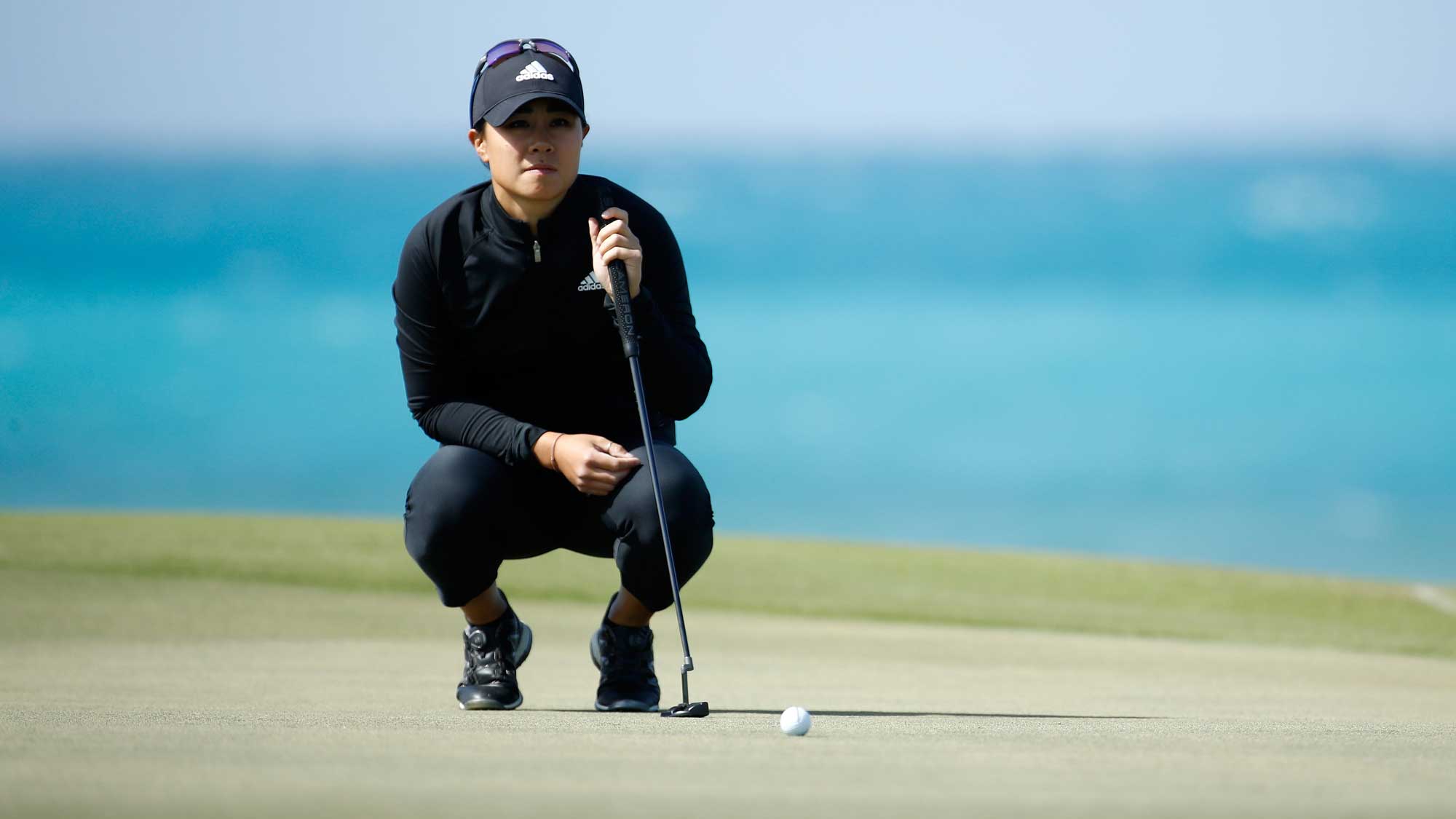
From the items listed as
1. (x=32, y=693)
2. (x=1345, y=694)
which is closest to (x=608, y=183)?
(x=32, y=693)

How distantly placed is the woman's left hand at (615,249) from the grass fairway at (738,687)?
776 mm

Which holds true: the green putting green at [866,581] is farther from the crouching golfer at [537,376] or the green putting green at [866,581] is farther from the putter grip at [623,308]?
the putter grip at [623,308]

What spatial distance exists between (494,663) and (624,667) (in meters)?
0.25

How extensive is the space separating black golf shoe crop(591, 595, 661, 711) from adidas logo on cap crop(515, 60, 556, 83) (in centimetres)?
100

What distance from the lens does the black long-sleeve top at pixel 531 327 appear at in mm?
3123

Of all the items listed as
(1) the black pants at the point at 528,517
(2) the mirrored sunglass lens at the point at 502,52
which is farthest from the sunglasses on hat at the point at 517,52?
(1) the black pants at the point at 528,517

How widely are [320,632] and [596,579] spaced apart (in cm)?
157

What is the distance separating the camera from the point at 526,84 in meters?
3.00

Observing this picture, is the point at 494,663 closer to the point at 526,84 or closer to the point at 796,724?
the point at 796,724

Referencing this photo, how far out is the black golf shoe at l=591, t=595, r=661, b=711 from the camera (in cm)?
308

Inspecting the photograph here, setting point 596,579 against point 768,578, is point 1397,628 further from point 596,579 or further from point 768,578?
point 596,579

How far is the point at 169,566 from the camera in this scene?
647cm

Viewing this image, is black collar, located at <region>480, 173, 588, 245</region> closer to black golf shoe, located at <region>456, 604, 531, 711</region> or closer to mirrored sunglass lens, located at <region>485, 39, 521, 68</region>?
mirrored sunglass lens, located at <region>485, 39, 521, 68</region>

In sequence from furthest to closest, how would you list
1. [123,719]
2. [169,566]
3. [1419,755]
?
1. [169,566]
2. [123,719]
3. [1419,755]
